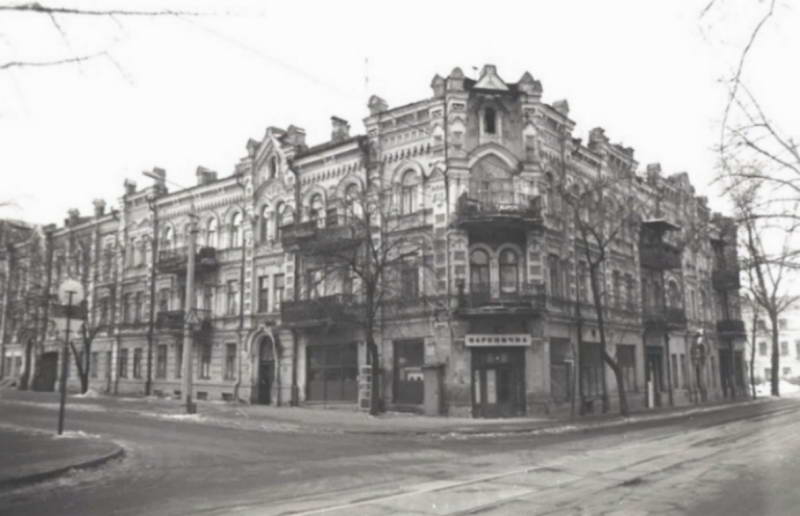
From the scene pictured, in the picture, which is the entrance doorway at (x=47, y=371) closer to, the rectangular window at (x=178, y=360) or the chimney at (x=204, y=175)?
the rectangular window at (x=178, y=360)

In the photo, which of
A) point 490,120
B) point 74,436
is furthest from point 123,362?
point 490,120

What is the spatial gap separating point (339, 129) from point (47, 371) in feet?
102

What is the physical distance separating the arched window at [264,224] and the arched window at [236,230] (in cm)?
180

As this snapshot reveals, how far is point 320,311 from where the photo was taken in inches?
1205

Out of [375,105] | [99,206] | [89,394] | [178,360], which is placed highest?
[375,105]

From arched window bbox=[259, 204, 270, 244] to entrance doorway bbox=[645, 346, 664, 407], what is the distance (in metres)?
22.0

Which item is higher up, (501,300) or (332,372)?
(501,300)

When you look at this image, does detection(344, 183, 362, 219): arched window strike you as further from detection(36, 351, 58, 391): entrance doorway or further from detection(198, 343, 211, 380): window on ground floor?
detection(36, 351, 58, 391): entrance doorway

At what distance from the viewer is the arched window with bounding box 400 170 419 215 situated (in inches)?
1183

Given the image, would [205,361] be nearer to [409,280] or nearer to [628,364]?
[409,280]

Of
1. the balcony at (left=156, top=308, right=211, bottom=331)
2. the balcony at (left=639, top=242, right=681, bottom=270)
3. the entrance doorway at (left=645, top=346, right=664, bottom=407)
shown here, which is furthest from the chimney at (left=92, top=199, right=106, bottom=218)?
the entrance doorway at (left=645, top=346, right=664, bottom=407)

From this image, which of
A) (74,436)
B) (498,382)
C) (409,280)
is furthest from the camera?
(409,280)

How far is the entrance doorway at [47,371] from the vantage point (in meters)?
48.7

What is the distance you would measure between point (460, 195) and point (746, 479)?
745 inches
